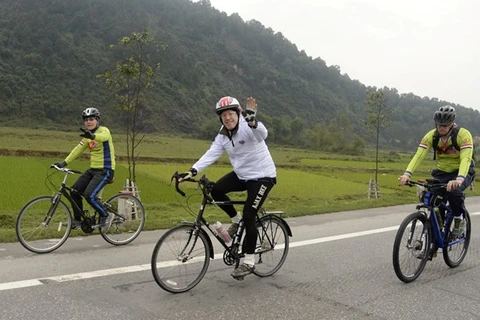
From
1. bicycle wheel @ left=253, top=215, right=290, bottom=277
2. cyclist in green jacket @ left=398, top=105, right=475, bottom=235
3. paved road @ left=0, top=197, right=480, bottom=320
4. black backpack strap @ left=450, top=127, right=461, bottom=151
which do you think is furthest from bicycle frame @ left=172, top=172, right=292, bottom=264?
black backpack strap @ left=450, top=127, right=461, bottom=151

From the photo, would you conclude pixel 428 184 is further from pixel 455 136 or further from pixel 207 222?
pixel 207 222

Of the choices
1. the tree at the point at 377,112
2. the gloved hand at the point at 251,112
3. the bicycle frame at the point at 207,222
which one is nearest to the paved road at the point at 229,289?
the bicycle frame at the point at 207,222

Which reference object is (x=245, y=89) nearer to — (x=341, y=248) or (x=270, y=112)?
(x=270, y=112)

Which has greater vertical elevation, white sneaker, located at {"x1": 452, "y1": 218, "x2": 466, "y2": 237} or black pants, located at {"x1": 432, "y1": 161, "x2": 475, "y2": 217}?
black pants, located at {"x1": 432, "y1": 161, "x2": 475, "y2": 217}

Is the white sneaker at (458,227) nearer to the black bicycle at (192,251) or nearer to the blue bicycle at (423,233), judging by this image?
the blue bicycle at (423,233)

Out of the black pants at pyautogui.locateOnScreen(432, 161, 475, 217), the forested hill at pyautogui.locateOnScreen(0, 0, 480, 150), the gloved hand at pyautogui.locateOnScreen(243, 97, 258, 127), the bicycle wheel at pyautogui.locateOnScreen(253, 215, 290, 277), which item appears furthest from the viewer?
the forested hill at pyautogui.locateOnScreen(0, 0, 480, 150)

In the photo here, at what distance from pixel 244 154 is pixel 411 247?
2.26 m

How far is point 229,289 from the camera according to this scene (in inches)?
177

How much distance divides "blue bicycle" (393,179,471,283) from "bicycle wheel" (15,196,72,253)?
4330 millimetres

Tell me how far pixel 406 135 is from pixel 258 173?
11278 cm

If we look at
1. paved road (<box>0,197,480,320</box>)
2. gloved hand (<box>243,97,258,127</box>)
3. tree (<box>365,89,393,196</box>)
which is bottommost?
paved road (<box>0,197,480,320</box>)

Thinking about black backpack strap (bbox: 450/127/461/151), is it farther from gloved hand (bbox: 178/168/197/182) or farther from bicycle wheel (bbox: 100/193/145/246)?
bicycle wheel (bbox: 100/193/145/246)

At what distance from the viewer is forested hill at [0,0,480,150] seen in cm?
8100

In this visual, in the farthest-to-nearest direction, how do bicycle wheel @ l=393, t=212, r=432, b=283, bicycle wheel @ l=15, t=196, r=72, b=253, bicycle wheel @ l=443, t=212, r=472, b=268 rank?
1. bicycle wheel @ l=15, t=196, r=72, b=253
2. bicycle wheel @ l=443, t=212, r=472, b=268
3. bicycle wheel @ l=393, t=212, r=432, b=283
